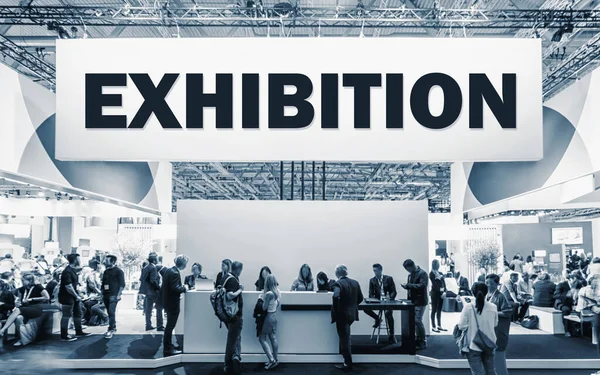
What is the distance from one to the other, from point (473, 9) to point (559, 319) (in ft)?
19.0

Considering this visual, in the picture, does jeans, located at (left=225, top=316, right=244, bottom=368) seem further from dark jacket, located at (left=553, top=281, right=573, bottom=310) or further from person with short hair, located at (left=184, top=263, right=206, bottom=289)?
dark jacket, located at (left=553, top=281, right=573, bottom=310)

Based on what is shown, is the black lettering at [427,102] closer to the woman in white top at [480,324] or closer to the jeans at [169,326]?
the woman in white top at [480,324]

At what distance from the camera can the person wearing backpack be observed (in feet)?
20.9

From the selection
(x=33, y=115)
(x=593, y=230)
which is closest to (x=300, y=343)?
(x=33, y=115)

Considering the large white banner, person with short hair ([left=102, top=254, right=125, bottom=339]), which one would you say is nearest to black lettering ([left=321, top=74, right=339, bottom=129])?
the large white banner

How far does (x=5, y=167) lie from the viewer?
741 cm

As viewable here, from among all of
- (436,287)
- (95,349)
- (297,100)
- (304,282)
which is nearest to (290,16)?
(297,100)

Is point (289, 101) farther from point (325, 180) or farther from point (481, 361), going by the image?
point (325, 180)

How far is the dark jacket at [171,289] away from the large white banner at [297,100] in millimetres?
1945

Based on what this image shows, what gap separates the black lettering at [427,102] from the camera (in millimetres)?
6207

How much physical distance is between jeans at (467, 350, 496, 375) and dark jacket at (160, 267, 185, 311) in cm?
405

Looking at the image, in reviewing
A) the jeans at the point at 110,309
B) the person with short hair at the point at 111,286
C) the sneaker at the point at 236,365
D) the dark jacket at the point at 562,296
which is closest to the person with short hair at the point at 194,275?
the person with short hair at the point at 111,286

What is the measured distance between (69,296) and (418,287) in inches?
219

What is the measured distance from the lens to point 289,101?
246 inches
